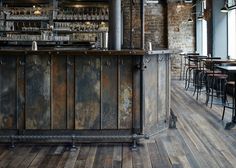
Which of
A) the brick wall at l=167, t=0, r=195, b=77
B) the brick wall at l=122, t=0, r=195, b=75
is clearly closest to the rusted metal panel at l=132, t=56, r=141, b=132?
the brick wall at l=122, t=0, r=195, b=75

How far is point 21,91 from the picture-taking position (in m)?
5.50

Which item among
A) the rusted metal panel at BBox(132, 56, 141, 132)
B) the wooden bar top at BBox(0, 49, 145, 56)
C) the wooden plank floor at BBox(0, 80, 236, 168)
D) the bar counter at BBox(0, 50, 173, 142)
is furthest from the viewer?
the rusted metal panel at BBox(132, 56, 141, 132)

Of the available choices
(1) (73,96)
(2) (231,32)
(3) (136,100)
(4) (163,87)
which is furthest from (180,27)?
(1) (73,96)

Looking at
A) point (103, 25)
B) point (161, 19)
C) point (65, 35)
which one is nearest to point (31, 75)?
point (65, 35)

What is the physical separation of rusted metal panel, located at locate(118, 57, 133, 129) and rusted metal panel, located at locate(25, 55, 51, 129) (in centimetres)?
97

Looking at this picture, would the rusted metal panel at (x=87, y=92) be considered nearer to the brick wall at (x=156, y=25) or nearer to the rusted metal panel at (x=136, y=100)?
the rusted metal panel at (x=136, y=100)

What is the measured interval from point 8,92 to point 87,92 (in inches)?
41.7

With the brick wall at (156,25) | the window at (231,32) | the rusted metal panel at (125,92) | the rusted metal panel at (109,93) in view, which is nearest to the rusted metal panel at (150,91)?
the rusted metal panel at (125,92)

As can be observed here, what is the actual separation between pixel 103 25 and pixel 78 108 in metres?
7.11

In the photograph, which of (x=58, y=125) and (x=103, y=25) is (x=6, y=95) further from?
(x=103, y=25)

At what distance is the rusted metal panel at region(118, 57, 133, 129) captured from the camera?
5.53 metres

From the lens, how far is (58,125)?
5.55 meters

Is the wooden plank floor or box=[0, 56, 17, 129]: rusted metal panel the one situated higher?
box=[0, 56, 17, 129]: rusted metal panel

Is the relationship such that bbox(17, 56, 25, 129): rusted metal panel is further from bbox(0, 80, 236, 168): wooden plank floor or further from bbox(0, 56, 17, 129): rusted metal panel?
bbox(0, 80, 236, 168): wooden plank floor
